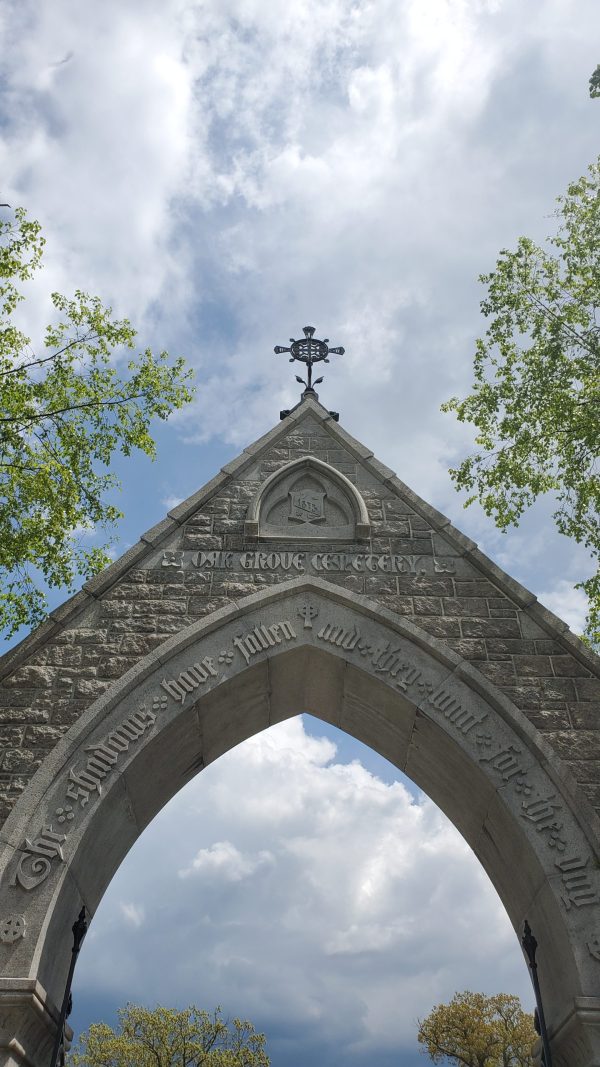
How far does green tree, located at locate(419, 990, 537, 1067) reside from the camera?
30.1 meters

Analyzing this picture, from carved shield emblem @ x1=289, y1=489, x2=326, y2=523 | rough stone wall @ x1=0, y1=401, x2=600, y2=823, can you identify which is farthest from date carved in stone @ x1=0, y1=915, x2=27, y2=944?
carved shield emblem @ x1=289, y1=489, x2=326, y2=523

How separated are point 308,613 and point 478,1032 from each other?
30.3 m

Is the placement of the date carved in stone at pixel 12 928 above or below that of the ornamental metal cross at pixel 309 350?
below

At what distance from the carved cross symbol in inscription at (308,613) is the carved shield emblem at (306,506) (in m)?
1.20

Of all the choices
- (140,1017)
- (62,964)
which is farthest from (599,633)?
(140,1017)

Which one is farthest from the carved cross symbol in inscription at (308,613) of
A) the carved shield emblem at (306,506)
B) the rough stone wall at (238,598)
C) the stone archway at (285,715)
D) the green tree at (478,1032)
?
the green tree at (478,1032)

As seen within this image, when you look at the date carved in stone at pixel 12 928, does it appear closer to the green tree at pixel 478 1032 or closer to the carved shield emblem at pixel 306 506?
the carved shield emblem at pixel 306 506

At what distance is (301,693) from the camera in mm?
9320

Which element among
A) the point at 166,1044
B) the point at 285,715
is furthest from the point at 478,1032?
the point at 285,715

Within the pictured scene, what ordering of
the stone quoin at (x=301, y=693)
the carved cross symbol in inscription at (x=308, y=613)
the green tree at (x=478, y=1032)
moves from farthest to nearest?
the green tree at (x=478, y=1032) → the carved cross symbol in inscription at (x=308, y=613) → the stone quoin at (x=301, y=693)

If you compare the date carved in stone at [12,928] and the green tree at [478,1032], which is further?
the green tree at [478,1032]

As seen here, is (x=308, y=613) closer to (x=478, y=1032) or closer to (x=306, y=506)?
(x=306, y=506)

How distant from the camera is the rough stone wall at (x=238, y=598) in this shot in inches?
307

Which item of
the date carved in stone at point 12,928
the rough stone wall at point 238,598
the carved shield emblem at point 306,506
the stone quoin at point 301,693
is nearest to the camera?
the date carved in stone at point 12,928
